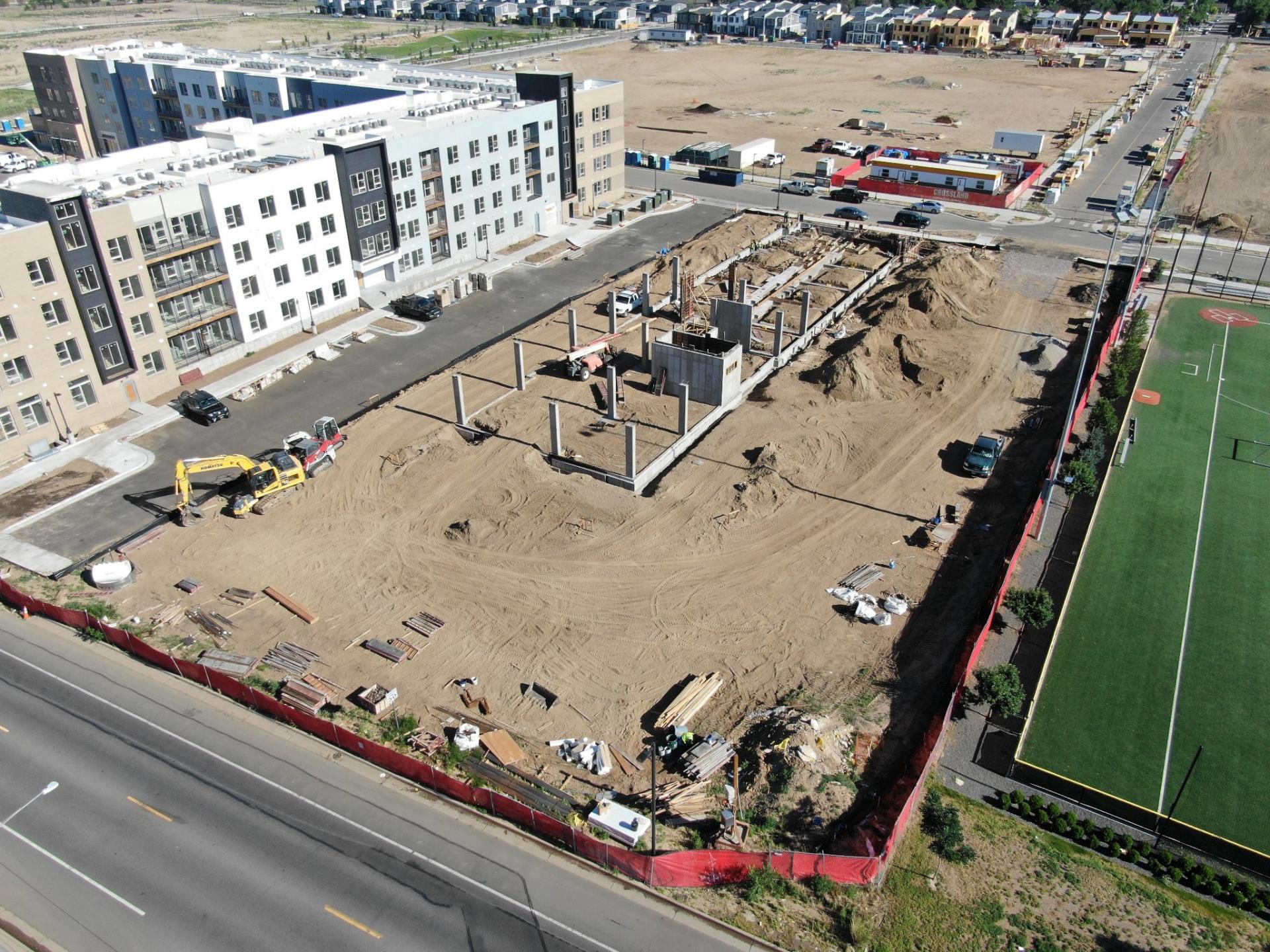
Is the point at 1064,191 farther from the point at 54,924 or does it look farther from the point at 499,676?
the point at 54,924

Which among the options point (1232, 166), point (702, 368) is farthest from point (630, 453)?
point (1232, 166)

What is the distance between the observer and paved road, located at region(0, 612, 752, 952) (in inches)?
988

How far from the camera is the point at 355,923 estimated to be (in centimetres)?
2525

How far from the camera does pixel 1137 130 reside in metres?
122

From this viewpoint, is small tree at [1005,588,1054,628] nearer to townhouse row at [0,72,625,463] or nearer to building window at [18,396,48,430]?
townhouse row at [0,72,625,463]

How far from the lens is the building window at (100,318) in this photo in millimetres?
48844

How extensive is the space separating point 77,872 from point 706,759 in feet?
67.1

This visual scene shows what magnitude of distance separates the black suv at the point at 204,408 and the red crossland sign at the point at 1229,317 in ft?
230

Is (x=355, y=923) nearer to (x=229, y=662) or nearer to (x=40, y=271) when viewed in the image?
(x=229, y=662)

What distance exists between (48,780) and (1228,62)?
224 metres

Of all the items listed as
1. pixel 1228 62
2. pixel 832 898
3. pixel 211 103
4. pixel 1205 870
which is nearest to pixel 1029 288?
pixel 1205 870

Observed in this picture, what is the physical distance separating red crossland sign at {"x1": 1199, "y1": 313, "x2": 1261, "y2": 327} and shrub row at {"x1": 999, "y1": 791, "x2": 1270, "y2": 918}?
2029 inches

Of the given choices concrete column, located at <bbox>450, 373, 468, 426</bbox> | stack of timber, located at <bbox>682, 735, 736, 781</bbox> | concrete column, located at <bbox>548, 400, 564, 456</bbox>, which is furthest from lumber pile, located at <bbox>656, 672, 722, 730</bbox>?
concrete column, located at <bbox>450, 373, 468, 426</bbox>

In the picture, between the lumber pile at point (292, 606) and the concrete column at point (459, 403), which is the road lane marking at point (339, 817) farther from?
the concrete column at point (459, 403)
